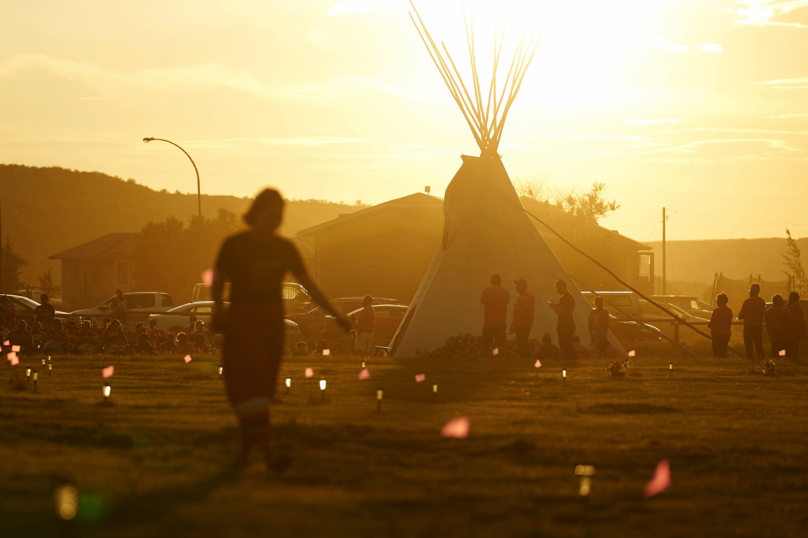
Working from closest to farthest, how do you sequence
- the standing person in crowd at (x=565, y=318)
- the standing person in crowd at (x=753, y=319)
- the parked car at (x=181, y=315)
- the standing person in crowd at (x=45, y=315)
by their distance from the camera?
the standing person in crowd at (x=565, y=318)
the standing person in crowd at (x=753, y=319)
the standing person in crowd at (x=45, y=315)
the parked car at (x=181, y=315)

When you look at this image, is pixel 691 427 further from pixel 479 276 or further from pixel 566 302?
pixel 479 276

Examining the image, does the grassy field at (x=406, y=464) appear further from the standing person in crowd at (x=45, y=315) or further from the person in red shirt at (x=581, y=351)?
the standing person in crowd at (x=45, y=315)

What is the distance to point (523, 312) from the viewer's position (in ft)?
51.6

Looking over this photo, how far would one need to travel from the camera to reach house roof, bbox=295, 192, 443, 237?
41.3 meters

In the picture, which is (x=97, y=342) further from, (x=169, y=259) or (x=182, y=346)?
(x=169, y=259)

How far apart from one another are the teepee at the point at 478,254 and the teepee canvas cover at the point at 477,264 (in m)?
0.02

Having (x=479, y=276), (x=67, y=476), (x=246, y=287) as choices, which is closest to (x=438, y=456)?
(x=246, y=287)

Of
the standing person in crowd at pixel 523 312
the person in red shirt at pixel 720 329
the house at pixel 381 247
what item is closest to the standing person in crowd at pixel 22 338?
the standing person in crowd at pixel 523 312

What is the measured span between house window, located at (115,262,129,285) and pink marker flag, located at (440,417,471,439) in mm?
63059

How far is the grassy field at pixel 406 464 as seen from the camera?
3881 mm

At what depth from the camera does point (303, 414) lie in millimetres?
7328

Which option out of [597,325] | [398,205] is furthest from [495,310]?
[398,205]

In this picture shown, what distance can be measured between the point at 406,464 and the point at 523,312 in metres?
10.7

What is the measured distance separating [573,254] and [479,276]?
31040 millimetres
